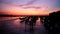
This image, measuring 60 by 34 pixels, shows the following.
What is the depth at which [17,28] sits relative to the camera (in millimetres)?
1547

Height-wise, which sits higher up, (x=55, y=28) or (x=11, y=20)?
(x=11, y=20)

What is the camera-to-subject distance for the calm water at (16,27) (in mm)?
1507

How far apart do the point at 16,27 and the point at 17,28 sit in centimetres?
2

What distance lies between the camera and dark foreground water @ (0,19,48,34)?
1511 mm

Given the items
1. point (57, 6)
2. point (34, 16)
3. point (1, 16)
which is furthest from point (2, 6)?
point (57, 6)

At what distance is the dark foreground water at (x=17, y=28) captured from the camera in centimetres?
151

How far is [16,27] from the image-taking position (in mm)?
1545

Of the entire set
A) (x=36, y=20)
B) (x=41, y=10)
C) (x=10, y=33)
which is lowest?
(x=10, y=33)

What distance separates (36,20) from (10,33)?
1.33 ft

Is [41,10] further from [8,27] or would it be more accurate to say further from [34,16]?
[8,27]

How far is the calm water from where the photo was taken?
151 cm

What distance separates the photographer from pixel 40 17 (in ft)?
5.17

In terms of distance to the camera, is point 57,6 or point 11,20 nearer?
point 11,20

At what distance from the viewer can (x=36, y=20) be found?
157 cm
